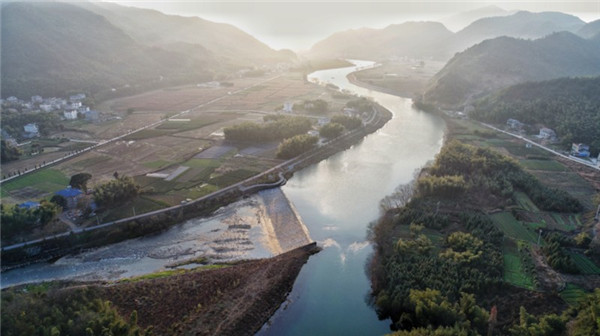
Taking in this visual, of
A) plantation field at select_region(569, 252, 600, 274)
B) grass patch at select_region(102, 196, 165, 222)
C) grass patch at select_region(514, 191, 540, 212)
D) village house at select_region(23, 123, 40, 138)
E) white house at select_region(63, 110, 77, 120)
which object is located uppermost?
white house at select_region(63, 110, 77, 120)

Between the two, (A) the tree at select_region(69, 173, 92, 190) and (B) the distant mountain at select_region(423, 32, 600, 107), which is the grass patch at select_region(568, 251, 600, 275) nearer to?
(A) the tree at select_region(69, 173, 92, 190)

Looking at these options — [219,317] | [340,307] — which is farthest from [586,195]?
[219,317]

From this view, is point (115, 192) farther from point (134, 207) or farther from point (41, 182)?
point (41, 182)

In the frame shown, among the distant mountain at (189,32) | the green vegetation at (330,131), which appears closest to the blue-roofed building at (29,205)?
the green vegetation at (330,131)

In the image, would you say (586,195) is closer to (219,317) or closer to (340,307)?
(340,307)

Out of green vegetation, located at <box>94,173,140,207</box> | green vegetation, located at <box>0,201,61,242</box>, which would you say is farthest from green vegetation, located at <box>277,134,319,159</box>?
green vegetation, located at <box>0,201,61,242</box>

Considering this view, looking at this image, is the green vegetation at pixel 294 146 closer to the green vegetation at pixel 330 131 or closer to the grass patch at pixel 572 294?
the green vegetation at pixel 330 131
